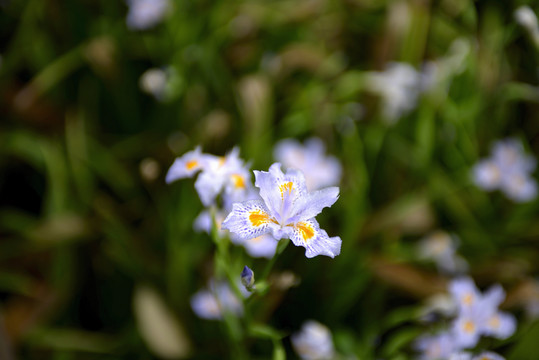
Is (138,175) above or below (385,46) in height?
below

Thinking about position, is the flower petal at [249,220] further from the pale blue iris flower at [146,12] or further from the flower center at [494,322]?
the pale blue iris flower at [146,12]

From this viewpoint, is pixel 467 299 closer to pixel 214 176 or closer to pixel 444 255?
pixel 444 255

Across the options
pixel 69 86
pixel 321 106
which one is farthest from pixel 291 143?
pixel 69 86

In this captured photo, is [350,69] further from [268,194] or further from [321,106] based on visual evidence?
[268,194]

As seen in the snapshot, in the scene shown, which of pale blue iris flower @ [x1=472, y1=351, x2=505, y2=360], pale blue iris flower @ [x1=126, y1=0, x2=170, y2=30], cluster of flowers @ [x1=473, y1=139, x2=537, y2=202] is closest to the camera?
pale blue iris flower @ [x1=472, y1=351, x2=505, y2=360]

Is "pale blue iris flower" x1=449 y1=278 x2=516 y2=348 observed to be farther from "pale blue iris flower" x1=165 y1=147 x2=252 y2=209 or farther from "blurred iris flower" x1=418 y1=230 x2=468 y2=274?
"pale blue iris flower" x1=165 y1=147 x2=252 y2=209

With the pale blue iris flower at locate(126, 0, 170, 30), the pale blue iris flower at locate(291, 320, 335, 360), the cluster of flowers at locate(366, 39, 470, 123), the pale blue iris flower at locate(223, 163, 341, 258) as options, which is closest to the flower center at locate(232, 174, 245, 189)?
the pale blue iris flower at locate(223, 163, 341, 258)

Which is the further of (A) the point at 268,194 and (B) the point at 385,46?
(B) the point at 385,46
